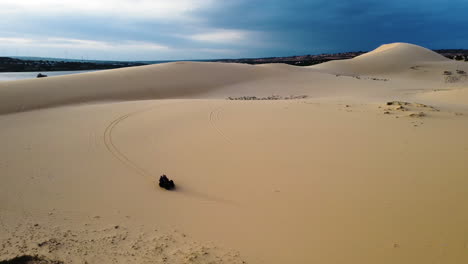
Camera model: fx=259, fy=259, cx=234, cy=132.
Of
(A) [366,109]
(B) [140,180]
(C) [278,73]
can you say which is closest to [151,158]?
(B) [140,180]

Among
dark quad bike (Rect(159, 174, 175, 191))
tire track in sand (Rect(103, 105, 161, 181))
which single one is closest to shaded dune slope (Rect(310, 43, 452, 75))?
tire track in sand (Rect(103, 105, 161, 181))

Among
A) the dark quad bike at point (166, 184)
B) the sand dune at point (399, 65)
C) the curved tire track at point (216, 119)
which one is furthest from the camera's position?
the sand dune at point (399, 65)

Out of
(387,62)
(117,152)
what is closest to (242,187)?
(117,152)

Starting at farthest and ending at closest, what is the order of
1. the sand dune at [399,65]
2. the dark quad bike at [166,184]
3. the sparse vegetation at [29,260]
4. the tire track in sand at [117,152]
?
the sand dune at [399,65]
the tire track in sand at [117,152]
the dark quad bike at [166,184]
the sparse vegetation at [29,260]

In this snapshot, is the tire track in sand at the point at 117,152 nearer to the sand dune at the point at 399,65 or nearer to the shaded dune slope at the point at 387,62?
the sand dune at the point at 399,65

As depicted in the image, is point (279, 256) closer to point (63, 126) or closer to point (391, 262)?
point (391, 262)

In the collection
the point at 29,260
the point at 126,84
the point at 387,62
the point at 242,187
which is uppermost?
the point at 387,62

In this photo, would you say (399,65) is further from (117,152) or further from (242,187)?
(117,152)

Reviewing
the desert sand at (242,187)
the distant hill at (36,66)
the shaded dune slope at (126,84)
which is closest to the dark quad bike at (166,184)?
the desert sand at (242,187)

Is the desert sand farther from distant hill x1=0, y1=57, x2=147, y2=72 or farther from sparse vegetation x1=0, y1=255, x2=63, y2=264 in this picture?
distant hill x1=0, y1=57, x2=147, y2=72
